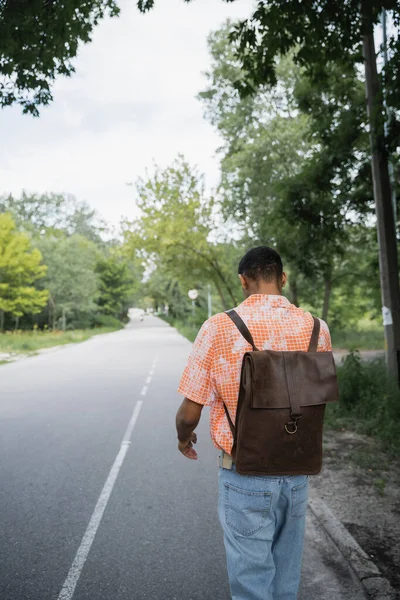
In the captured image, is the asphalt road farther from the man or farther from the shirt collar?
the shirt collar

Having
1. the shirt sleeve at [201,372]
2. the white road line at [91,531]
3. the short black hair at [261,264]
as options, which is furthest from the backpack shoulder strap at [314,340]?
the white road line at [91,531]

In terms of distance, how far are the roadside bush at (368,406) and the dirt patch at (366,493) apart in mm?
242

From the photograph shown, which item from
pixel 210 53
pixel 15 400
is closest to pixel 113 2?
pixel 15 400

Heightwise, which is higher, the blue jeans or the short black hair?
the short black hair

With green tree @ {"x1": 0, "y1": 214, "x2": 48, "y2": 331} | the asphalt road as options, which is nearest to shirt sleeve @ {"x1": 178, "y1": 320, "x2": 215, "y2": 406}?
the asphalt road

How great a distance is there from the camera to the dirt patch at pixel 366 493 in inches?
154

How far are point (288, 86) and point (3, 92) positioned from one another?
17.7 meters

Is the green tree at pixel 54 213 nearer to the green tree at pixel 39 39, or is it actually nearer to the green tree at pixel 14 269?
the green tree at pixel 14 269

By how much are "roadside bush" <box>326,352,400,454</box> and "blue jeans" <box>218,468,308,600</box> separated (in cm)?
447

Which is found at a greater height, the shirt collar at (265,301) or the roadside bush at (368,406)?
the shirt collar at (265,301)

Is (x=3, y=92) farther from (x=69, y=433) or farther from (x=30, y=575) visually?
(x=30, y=575)

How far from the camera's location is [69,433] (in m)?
8.23

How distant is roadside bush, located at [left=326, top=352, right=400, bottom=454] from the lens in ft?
23.5

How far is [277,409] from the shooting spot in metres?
2.22
